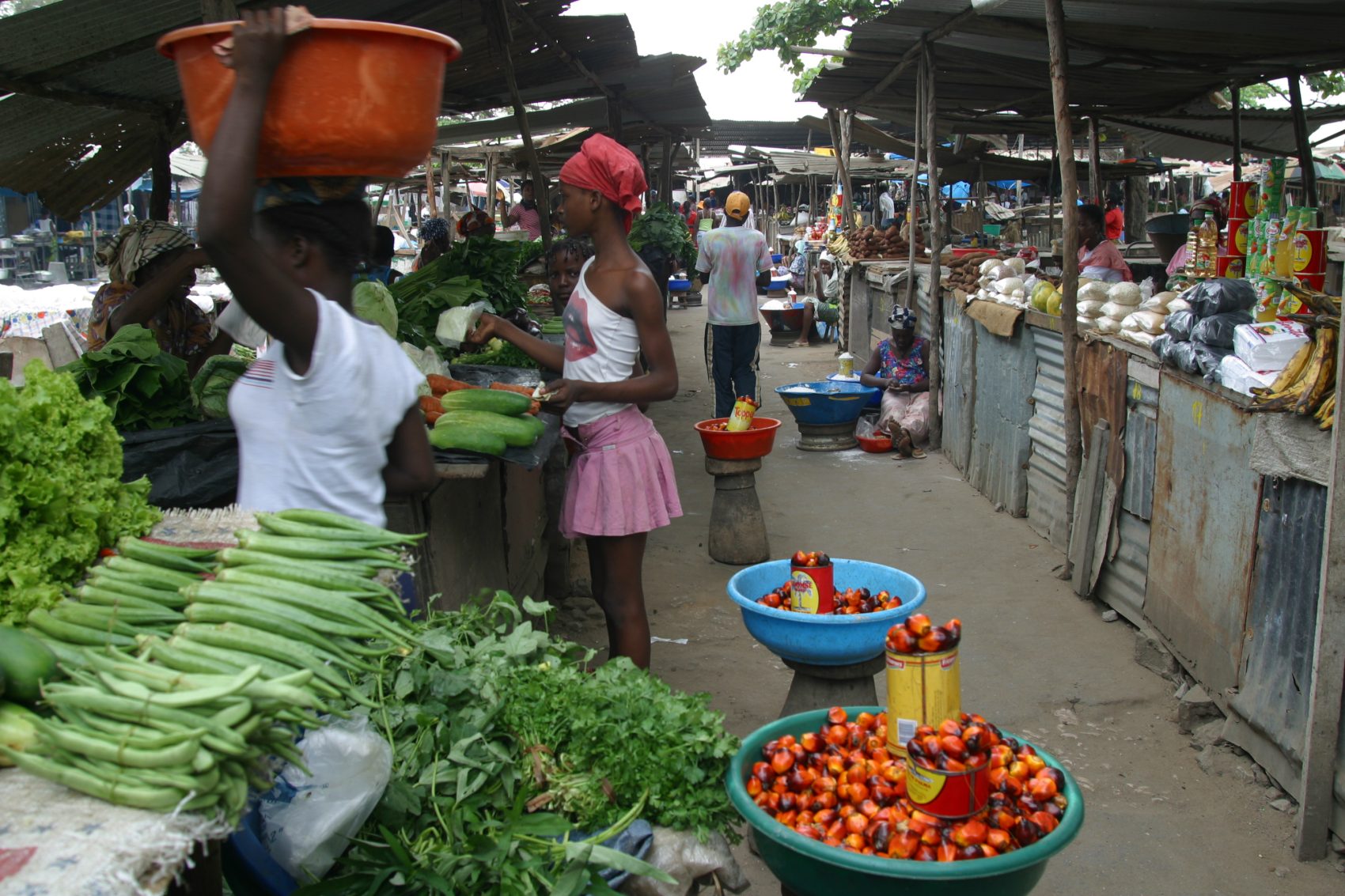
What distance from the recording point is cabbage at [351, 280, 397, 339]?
170 inches

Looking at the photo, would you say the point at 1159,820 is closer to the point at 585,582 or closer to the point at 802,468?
the point at 585,582

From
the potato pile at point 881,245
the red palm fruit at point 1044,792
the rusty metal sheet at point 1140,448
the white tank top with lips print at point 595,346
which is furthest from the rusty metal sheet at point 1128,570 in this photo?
the potato pile at point 881,245

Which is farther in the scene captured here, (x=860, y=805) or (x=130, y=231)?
(x=130, y=231)

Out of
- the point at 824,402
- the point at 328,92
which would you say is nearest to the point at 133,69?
the point at 328,92

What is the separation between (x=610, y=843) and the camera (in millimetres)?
2307

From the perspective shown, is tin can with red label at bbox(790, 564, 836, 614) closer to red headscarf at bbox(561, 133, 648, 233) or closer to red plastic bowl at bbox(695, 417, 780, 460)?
red headscarf at bbox(561, 133, 648, 233)

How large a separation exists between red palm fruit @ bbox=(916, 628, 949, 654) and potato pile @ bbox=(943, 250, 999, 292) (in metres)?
6.79

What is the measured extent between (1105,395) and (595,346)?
129 inches

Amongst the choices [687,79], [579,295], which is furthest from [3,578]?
[687,79]

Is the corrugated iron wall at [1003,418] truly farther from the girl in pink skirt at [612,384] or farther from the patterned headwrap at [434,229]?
the patterned headwrap at [434,229]

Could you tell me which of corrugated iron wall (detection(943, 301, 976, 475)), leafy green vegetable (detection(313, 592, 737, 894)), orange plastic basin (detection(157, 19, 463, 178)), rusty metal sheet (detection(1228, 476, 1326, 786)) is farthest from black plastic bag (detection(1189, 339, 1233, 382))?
corrugated iron wall (detection(943, 301, 976, 475))

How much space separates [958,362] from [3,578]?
806 cm

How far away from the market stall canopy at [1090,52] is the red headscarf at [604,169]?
3.94 metres

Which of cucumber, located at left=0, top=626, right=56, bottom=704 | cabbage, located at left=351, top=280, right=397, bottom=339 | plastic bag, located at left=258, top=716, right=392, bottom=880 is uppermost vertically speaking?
cabbage, located at left=351, top=280, right=397, bottom=339
